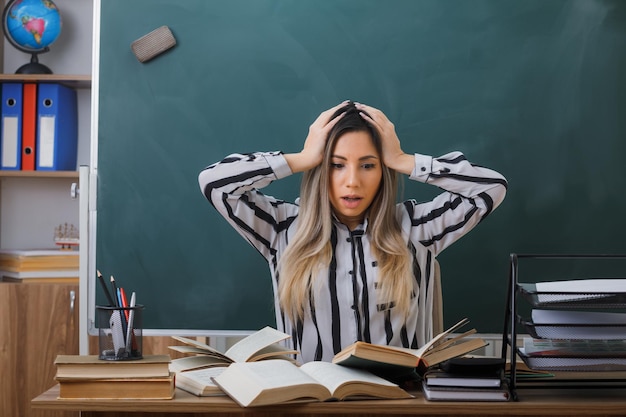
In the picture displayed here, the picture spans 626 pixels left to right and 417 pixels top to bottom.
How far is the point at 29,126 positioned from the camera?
3.09 m

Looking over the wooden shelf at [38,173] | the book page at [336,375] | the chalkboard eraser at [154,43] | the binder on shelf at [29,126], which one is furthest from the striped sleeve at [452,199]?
the binder on shelf at [29,126]

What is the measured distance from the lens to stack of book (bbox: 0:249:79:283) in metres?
2.85

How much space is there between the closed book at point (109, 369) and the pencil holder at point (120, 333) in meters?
0.05

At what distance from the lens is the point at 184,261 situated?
2604 mm

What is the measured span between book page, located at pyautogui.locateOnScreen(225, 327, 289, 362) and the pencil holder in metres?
0.22

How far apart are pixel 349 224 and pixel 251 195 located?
11.4 inches

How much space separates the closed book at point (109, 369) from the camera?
132 cm

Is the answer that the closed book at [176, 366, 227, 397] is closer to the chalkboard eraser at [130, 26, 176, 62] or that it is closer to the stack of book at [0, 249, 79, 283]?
the chalkboard eraser at [130, 26, 176, 62]

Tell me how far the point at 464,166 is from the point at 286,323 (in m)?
0.65

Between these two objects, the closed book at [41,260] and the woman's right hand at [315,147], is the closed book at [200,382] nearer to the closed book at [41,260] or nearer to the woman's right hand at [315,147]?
the woman's right hand at [315,147]

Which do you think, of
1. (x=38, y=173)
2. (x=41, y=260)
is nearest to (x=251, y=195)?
(x=41, y=260)

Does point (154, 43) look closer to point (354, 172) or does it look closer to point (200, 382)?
point (354, 172)

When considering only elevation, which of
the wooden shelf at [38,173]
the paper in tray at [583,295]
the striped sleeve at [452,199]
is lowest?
the paper in tray at [583,295]

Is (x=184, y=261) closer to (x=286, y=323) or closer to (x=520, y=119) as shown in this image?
(x=286, y=323)
